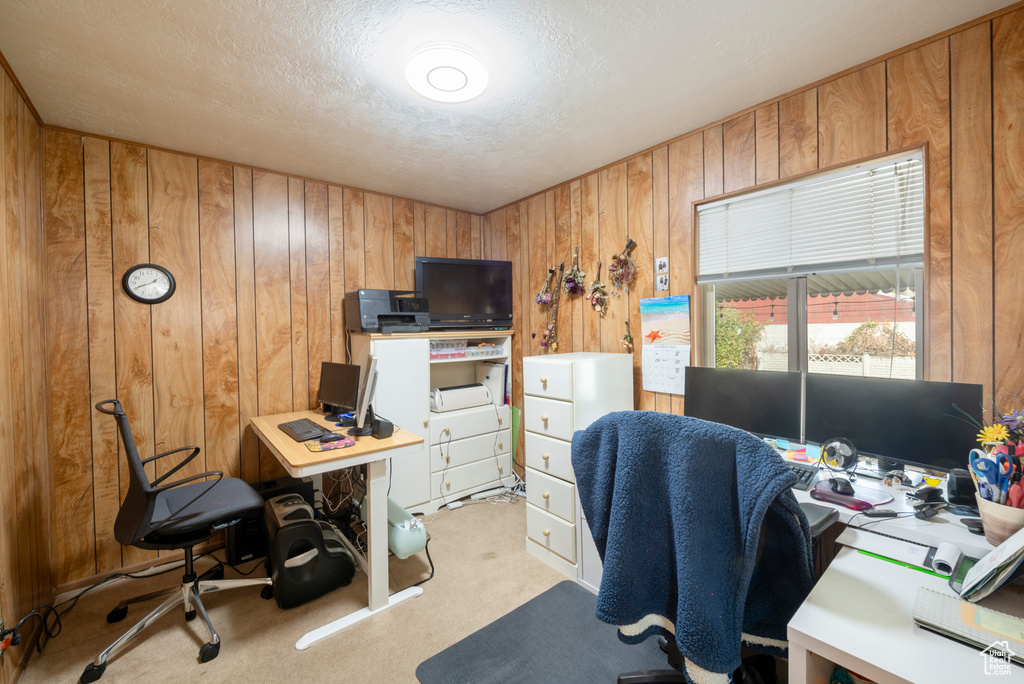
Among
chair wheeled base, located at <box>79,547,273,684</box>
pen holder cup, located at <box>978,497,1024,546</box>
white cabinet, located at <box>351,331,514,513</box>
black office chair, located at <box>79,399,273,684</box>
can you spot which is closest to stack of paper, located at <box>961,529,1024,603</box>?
pen holder cup, located at <box>978,497,1024,546</box>

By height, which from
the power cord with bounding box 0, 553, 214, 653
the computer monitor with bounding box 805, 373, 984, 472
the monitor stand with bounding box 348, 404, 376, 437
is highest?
the computer monitor with bounding box 805, 373, 984, 472

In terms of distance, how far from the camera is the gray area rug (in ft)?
5.31

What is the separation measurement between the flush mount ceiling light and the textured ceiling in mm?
44

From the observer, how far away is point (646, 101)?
6.56 feet

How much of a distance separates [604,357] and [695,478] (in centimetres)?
153

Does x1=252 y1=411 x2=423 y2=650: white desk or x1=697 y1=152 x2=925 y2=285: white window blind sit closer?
x1=697 y1=152 x2=925 y2=285: white window blind

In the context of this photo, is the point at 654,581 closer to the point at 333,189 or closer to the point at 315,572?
the point at 315,572

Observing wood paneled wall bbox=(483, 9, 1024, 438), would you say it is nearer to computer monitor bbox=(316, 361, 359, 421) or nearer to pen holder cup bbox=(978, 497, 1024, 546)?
pen holder cup bbox=(978, 497, 1024, 546)

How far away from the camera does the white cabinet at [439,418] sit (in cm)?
291

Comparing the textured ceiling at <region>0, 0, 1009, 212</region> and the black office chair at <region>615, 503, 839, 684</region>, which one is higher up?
the textured ceiling at <region>0, 0, 1009, 212</region>

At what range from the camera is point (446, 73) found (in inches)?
Answer: 66.0

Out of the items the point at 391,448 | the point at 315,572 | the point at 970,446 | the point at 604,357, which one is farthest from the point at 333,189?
the point at 970,446

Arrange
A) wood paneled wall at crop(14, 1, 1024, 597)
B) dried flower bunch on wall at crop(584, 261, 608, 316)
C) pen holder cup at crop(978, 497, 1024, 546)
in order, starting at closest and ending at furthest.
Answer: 1. pen holder cup at crop(978, 497, 1024, 546)
2. wood paneled wall at crop(14, 1, 1024, 597)
3. dried flower bunch on wall at crop(584, 261, 608, 316)

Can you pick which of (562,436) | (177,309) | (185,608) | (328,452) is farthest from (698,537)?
(177,309)
